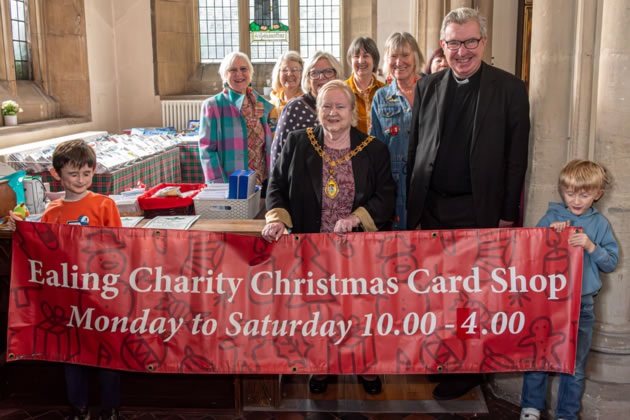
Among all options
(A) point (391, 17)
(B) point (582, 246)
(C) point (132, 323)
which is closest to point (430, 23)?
(A) point (391, 17)

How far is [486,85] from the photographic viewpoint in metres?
2.84

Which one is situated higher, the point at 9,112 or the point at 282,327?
the point at 9,112

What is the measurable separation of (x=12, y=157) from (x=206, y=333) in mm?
4480

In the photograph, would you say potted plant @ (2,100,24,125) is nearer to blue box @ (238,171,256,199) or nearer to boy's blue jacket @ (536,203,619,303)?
blue box @ (238,171,256,199)

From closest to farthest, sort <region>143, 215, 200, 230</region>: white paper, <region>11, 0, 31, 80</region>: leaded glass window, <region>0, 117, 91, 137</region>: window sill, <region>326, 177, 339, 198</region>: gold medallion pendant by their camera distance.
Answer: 1. <region>326, 177, 339, 198</region>: gold medallion pendant
2. <region>143, 215, 200, 230</region>: white paper
3. <region>0, 117, 91, 137</region>: window sill
4. <region>11, 0, 31, 80</region>: leaded glass window

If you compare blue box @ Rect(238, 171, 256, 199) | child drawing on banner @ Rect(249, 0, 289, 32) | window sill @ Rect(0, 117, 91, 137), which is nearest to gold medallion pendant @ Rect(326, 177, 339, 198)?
blue box @ Rect(238, 171, 256, 199)

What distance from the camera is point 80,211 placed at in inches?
116

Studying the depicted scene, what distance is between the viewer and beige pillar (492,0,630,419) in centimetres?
278

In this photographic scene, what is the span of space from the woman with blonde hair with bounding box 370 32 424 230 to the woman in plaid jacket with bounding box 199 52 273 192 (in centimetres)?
120

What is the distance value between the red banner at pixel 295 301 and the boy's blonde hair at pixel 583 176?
0.74 ft

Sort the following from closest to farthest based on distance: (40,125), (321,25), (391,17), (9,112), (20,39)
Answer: (9,112), (40,125), (20,39), (391,17), (321,25)

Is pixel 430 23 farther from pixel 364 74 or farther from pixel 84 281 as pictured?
pixel 84 281

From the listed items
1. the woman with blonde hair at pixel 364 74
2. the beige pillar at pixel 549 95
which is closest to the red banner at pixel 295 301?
the beige pillar at pixel 549 95

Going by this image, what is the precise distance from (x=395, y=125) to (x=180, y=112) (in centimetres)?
883
